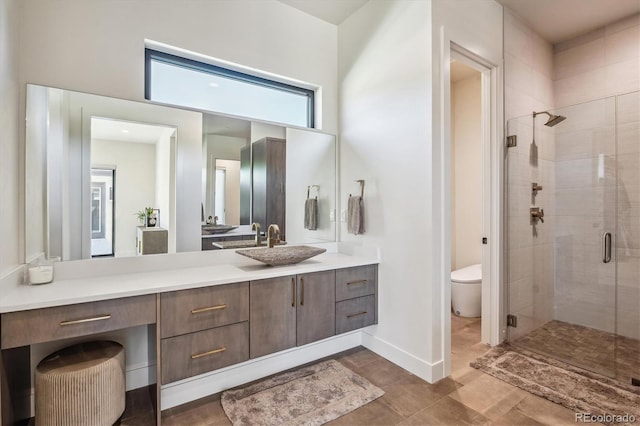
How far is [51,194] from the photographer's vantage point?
71.2 inches

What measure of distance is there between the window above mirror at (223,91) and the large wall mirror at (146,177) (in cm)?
16

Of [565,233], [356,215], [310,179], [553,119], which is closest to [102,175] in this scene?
[310,179]

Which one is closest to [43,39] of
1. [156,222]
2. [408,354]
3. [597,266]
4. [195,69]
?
[195,69]

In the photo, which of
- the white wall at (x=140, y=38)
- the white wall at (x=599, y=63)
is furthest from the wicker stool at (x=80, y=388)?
the white wall at (x=599, y=63)

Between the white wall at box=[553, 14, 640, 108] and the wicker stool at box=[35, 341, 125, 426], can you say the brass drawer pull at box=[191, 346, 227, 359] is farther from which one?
the white wall at box=[553, 14, 640, 108]

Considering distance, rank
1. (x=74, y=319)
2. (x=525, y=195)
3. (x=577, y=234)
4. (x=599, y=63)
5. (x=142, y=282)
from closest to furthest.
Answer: (x=74, y=319) → (x=142, y=282) → (x=577, y=234) → (x=525, y=195) → (x=599, y=63)

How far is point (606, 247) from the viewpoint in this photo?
2.48 m

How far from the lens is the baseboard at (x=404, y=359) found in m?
2.11

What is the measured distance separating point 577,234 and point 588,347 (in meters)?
0.94

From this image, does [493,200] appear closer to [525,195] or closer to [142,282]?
[525,195]

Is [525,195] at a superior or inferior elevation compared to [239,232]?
superior

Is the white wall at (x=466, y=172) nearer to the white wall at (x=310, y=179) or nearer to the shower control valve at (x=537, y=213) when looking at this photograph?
the shower control valve at (x=537, y=213)

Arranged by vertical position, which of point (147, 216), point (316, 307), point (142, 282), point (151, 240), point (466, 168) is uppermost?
point (466, 168)

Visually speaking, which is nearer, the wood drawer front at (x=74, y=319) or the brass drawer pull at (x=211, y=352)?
the wood drawer front at (x=74, y=319)
